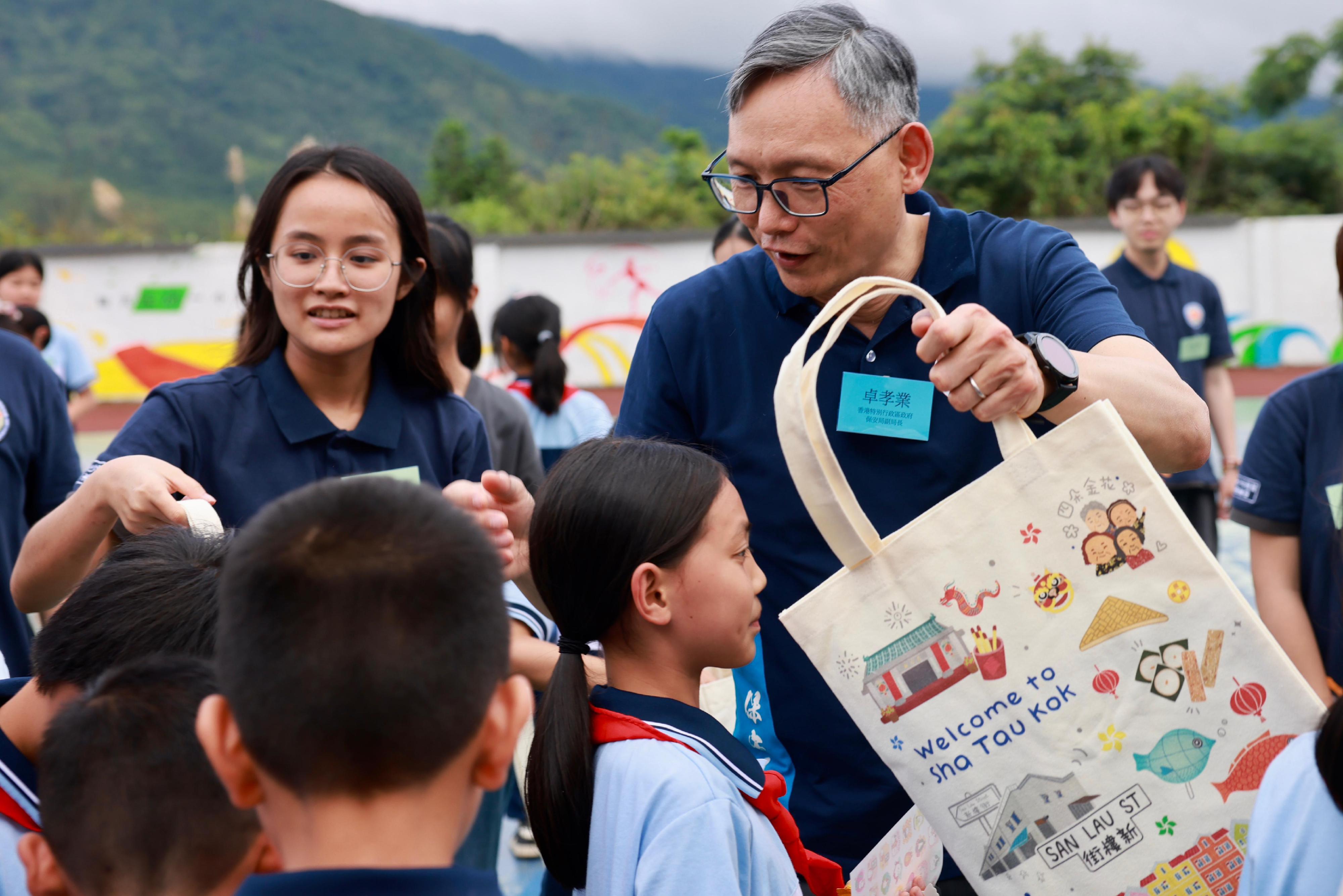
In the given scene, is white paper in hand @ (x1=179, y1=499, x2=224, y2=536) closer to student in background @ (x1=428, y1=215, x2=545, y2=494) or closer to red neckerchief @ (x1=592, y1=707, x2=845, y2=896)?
red neckerchief @ (x1=592, y1=707, x2=845, y2=896)

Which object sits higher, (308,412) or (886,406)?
(886,406)

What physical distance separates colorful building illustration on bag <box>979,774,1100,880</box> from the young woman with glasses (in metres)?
1.12

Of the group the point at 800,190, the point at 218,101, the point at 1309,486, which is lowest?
the point at 218,101

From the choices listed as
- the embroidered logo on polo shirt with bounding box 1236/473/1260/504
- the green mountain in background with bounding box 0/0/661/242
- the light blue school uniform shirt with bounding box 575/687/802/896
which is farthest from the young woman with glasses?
the green mountain in background with bounding box 0/0/661/242

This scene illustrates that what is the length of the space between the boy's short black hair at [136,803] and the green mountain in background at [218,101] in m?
44.3

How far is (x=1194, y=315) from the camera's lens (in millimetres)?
4922

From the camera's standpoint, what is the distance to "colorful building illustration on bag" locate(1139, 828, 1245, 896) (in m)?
1.35

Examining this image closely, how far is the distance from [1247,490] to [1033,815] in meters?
1.40

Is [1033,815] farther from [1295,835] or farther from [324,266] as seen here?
[324,266]

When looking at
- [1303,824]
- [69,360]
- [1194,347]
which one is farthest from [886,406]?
[69,360]

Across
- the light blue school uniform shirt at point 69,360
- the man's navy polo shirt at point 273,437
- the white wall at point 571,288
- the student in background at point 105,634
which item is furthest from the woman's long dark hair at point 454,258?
the white wall at point 571,288

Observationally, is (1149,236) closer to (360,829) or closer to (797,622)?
(797,622)

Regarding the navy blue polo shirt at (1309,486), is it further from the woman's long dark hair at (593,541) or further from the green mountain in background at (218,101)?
the green mountain in background at (218,101)

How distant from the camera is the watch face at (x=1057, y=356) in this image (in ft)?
4.65
